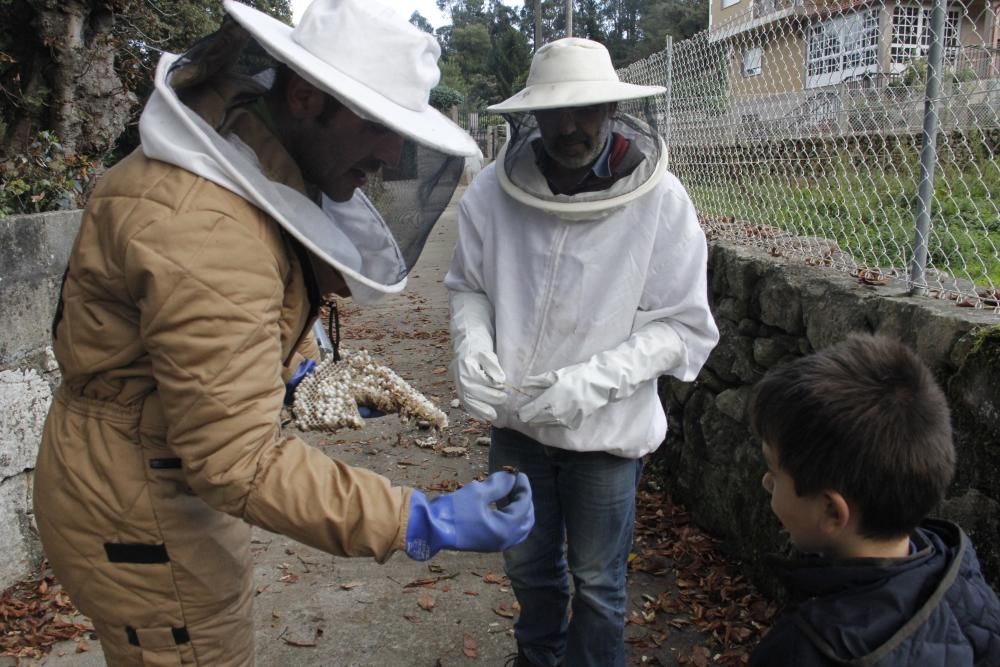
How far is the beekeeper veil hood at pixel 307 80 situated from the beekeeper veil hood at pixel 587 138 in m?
0.67

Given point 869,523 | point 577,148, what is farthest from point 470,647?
point 869,523

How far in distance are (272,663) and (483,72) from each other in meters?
61.3

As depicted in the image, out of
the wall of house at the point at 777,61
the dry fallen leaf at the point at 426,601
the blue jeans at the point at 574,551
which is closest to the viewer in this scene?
the blue jeans at the point at 574,551

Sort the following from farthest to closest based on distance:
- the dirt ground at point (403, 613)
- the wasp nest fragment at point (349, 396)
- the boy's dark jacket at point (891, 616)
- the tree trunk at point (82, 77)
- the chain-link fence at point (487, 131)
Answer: the chain-link fence at point (487, 131), the tree trunk at point (82, 77), the dirt ground at point (403, 613), the wasp nest fragment at point (349, 396), the boy's dark jacket at point (891, 616)

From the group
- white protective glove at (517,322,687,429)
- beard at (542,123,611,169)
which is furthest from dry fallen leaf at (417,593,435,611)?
beard at (542,123,611,169)

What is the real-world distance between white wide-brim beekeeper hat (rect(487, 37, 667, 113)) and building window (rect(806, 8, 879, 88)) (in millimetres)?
1547

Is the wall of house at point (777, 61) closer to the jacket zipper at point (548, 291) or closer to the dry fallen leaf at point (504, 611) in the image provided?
the jacket zipper at point (548, 291)

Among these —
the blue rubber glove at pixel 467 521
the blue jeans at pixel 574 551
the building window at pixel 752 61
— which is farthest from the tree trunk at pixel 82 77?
the blue rubber glove at pixel 467 521

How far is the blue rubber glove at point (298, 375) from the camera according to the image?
90.3 inches

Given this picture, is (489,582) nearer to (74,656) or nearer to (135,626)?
(74,656)

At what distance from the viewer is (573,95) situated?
235 cm

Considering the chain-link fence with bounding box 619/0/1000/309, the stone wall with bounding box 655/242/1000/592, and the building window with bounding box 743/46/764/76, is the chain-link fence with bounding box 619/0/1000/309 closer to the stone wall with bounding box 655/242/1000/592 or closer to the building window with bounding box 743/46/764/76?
the building window with bounding box 743/46/764/76

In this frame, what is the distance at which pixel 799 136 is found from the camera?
4.14 metres

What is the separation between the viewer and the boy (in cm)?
135
